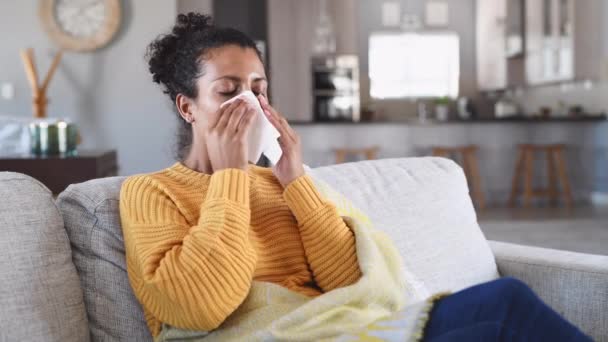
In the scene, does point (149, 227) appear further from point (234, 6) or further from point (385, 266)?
point (234, 6)

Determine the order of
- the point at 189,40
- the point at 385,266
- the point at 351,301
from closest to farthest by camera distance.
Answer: the point at 351,301, the point at 385,266, the point at 189,40

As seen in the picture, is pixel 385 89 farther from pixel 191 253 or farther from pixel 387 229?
pixel 191 253

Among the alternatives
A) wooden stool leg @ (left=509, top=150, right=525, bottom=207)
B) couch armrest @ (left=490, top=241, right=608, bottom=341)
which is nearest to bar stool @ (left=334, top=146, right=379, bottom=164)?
wooden stool leg @ (left=509, top=150, right=525, bottom=207)

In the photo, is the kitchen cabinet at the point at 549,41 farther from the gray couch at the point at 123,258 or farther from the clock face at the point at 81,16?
the gray couch at the point at 123,258

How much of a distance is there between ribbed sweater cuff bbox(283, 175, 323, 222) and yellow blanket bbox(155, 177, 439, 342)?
99 mm

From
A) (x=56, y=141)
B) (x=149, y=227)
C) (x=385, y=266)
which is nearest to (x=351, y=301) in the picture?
(x=385, y=266)

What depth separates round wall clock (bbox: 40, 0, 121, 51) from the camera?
602 centimetres

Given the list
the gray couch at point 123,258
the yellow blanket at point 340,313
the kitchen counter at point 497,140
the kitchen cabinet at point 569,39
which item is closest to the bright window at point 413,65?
the kitchen cabinet at point 569,39

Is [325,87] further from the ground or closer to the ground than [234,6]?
closer to the ground

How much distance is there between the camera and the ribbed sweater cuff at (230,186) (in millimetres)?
1346

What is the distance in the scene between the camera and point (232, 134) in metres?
1.38

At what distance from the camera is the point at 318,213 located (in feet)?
4.87

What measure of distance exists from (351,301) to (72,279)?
1.69 feet

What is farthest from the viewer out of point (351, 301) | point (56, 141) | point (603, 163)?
point (603, 163)
